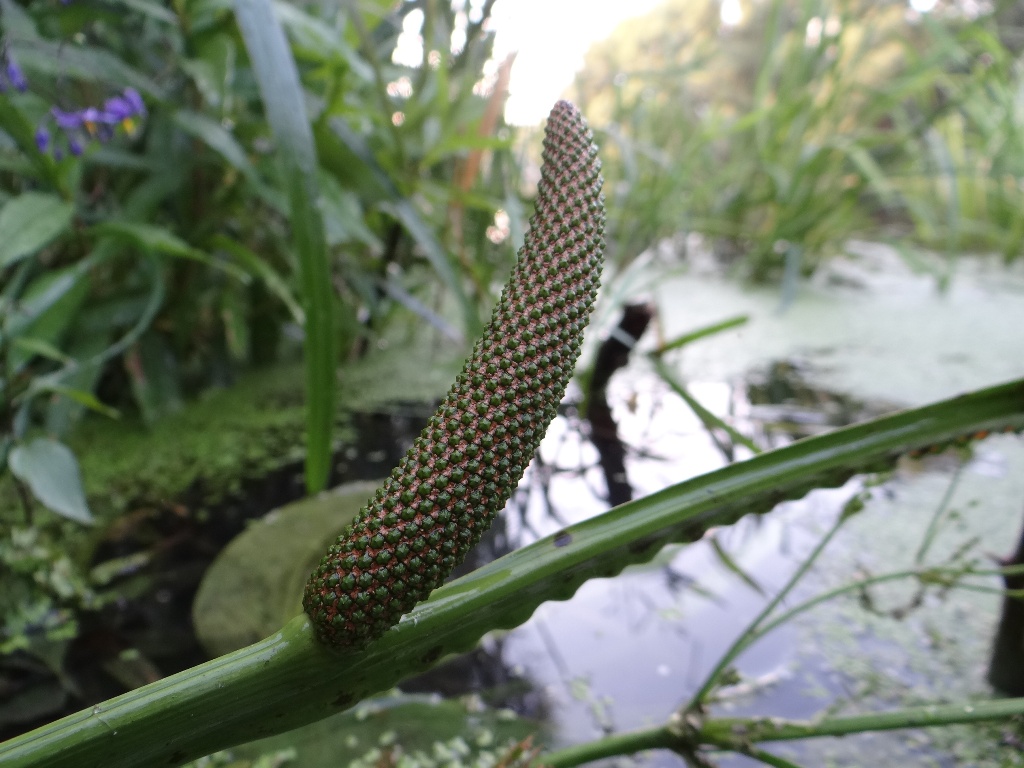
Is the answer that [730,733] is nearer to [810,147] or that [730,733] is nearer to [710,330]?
[710,330]

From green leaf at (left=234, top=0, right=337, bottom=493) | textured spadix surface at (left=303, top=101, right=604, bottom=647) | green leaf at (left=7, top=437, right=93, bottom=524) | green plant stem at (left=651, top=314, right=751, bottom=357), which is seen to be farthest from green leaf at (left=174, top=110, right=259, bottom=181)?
textured spadix surface at (left=303, top=101, right=604, bottom=647)

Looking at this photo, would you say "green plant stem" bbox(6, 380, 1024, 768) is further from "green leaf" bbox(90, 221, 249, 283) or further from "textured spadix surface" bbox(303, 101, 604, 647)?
"green leaf" bbox(90, 221, 249, 283)

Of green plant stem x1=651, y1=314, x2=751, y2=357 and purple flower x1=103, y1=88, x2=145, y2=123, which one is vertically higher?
purple flower x1=103, y1=88, x2=145, y2=123

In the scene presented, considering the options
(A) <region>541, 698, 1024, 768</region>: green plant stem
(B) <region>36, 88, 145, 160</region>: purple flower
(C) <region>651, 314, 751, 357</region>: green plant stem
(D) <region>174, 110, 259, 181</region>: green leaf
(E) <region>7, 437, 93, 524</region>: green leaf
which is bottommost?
(A) <region>541, 698, 1024, 768</region>: green plant stem

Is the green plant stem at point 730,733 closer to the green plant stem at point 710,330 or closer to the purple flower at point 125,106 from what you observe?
the green plant stem at point 710,330

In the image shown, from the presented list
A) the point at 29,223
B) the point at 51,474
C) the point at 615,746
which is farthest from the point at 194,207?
the point at 615,746

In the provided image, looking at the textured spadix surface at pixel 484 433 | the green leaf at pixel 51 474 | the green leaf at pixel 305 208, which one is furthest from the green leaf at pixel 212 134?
the textured spadix surface at pixel 484 433

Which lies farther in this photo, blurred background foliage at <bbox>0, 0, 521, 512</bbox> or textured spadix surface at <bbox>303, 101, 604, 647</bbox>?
blurred background foliage at <bbox>0, 0, 521, 512</bbox>
